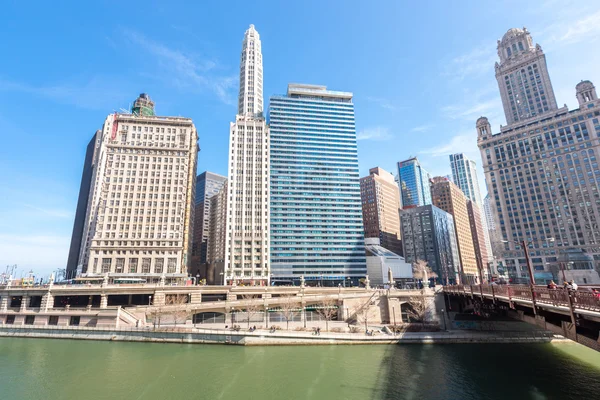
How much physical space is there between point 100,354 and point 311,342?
115ft

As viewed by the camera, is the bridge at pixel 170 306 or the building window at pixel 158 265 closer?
the bridge at pixel 170 306

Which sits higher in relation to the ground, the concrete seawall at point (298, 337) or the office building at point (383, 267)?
the office building at point (383, 267)

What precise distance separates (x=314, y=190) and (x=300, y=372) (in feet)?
365

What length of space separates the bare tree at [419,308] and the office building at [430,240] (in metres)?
117

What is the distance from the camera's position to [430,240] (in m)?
182

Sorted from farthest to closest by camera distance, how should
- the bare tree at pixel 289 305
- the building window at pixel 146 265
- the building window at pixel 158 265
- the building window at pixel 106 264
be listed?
the building window at pixel 158 265 → the building window at pixel 146 265 → the building window at pixel 106 264 → the bare tree at pixel 289 305

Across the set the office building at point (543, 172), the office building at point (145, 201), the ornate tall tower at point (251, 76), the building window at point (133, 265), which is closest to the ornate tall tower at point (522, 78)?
the office building at point (543, 172)

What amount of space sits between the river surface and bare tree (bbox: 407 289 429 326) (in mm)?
12359

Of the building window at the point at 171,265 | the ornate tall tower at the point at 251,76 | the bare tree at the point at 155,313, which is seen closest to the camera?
the bare tree at the point at 155,313

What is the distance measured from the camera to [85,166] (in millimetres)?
194125

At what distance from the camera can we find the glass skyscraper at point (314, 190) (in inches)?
5453

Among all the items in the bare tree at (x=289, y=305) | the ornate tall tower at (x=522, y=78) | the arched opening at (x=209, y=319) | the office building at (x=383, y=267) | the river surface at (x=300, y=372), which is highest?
the ornate tall tower at (x=522, y=78)

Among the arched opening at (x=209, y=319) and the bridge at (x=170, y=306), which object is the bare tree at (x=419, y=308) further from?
the arched opening at (x=209, y=319)

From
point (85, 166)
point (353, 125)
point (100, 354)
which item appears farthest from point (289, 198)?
point (85, 166)
